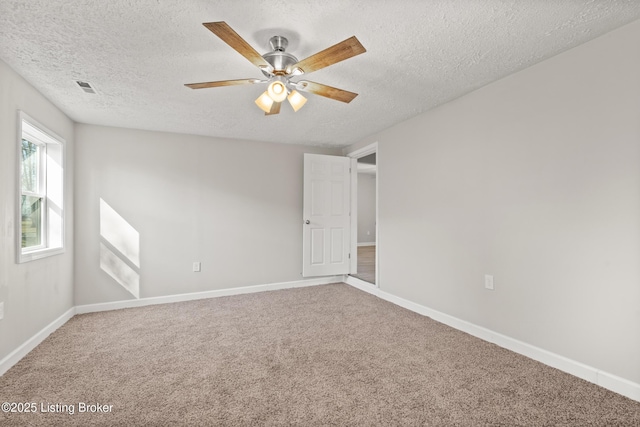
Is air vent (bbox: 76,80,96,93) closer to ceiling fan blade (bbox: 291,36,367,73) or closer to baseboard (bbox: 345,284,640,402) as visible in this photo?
ceiling fan blade (bbox: 291,36,367,73)

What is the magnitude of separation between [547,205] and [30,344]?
428 cm

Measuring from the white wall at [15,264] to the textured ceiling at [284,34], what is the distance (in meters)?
0.16

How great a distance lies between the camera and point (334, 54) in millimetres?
1705

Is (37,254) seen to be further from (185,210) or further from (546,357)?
(546,357)

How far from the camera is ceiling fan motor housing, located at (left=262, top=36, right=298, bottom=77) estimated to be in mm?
1966

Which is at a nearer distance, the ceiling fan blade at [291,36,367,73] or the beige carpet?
the ceiling fan blade at [291,36,367,73]

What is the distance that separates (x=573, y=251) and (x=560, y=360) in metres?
0.79

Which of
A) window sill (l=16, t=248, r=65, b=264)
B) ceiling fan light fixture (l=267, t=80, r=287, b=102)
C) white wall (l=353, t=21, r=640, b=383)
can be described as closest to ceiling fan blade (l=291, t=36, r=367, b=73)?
ceiling fan light fixture (l=267, t=80, r=287, b=102)

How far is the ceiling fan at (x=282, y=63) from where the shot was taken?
1.59 metres

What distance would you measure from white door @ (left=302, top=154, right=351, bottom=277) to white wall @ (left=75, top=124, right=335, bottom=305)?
214 mm

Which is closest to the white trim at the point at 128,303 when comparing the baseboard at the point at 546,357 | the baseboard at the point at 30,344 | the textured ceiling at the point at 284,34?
the baseboard at the point at 30,344

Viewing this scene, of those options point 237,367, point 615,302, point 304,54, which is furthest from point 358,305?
point 304,54

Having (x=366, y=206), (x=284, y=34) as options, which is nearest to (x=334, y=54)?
(x=284, y=34)

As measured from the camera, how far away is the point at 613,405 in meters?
1.79
